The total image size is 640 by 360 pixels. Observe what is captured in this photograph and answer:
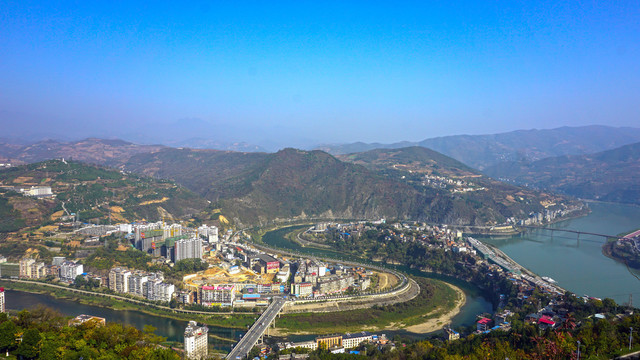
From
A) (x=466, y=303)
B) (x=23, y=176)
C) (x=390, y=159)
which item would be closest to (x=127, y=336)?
(x=466, y=303)

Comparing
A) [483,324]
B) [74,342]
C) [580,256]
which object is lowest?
[580,256]

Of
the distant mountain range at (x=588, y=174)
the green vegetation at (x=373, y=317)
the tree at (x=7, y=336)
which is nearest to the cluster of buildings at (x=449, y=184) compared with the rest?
the distant mountain range at (x=588, y=174)

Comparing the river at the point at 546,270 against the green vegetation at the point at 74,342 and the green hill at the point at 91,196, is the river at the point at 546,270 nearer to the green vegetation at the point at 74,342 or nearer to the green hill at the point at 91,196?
the green vegetation at the point at 74,342

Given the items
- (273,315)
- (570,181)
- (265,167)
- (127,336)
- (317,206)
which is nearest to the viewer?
(127,336)

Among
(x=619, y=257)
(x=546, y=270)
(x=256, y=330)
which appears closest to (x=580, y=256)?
(x=619, y=257)

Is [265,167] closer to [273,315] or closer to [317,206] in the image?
[317,206]

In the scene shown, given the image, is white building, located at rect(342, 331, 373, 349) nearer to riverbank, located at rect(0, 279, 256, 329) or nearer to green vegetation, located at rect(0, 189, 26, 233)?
riverbank, located at rect(0, 279, 256, 329)

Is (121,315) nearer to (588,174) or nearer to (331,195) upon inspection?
(331,195)

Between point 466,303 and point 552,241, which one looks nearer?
point 466,303
